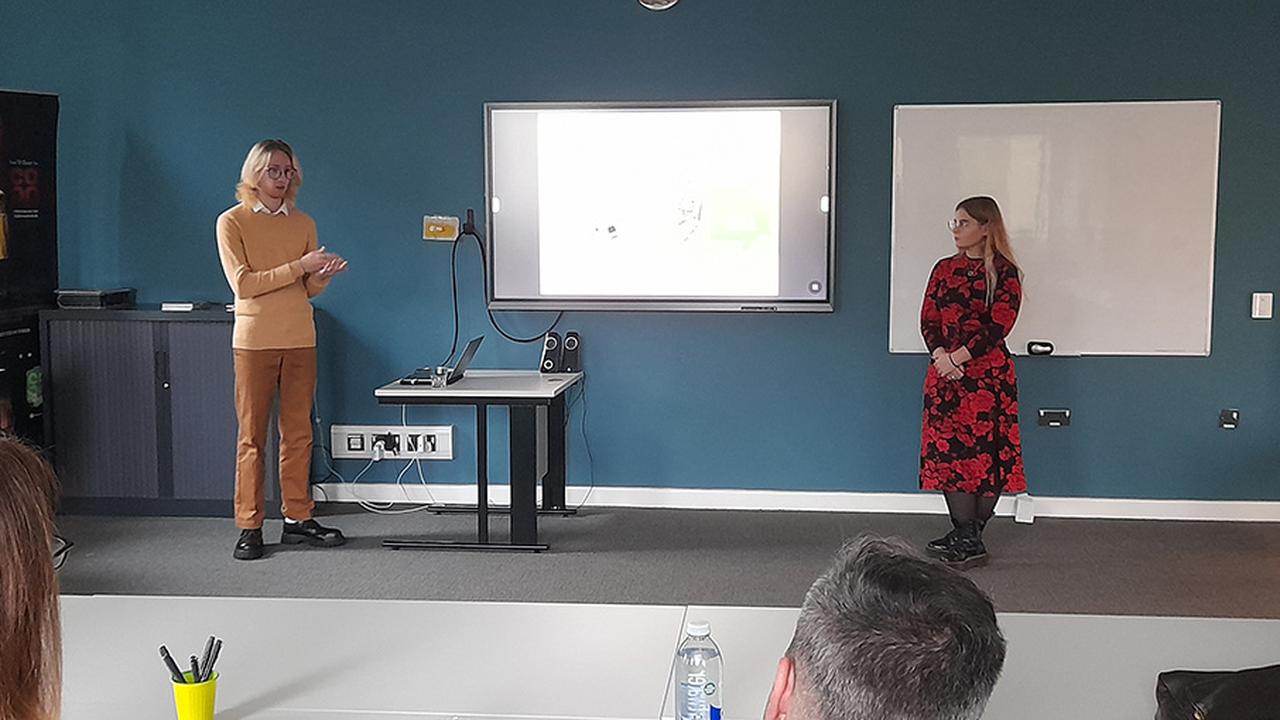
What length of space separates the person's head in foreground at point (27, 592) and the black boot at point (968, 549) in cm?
421

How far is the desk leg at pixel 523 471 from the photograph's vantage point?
5113 millimetres

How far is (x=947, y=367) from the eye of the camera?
Result: 4.89 meters

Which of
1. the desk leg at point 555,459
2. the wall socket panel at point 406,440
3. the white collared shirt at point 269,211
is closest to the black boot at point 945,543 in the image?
the desk leg at point 555,459

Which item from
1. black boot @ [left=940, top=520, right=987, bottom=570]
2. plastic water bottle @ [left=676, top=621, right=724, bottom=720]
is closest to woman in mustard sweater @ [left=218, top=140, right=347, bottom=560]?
black boot @ [left=940, top=520, right=987, bottom=570]

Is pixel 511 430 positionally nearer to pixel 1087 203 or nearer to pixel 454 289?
pixel 454 289

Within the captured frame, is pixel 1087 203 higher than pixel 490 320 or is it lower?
higher

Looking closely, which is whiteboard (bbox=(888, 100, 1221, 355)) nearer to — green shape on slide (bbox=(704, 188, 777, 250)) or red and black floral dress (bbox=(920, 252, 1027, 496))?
green shape on slide (bbox=(704, 188, 777, 250))

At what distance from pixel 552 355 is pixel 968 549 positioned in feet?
6.60

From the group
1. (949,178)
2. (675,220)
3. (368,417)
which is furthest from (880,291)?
(368,417)

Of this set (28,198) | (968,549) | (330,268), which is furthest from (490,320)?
(968,549)

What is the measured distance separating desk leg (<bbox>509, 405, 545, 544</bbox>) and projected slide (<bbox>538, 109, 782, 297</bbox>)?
92 cm

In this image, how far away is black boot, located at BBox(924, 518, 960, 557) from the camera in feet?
16.5

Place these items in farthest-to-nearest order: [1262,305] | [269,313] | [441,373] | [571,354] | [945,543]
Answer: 1. [571,354]
2. [1262,305]
3. [441,373]
4. [945,543]
5. [269,313]

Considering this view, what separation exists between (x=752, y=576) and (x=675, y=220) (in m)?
1.77
